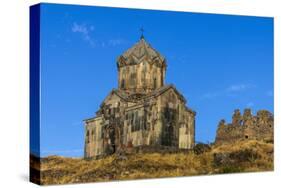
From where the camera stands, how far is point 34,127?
1986 centimetres

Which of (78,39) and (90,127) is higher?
(78,39)

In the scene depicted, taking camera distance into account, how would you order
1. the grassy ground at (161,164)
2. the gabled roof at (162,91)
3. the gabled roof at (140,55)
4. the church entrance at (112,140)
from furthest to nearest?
the gabled roof at (162,91) → the gabled roof at (140,55) → the church entrance at (112,140) → the grassy ground at (161,164)

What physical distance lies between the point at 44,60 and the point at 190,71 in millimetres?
4184

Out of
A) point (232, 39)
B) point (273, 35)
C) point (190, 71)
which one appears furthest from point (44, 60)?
point (273, 35)

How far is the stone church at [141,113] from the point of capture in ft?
67.9

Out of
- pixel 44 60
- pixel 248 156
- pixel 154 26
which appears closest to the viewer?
pixel 44 60

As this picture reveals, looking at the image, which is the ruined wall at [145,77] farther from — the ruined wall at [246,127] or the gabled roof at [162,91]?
the ruined wall at [246,127]

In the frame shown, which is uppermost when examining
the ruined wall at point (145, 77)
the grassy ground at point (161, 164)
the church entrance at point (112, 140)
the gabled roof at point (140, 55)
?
the gabled roof at point (140, 55)

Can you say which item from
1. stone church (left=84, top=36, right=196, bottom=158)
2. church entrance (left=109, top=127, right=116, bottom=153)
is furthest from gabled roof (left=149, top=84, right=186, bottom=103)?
church entrance (left=109, top=127, right=116, bottom=153)

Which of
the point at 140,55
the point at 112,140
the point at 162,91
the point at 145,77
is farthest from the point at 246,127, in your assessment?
the point at 112,140

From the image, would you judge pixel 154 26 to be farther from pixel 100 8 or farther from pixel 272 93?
pixel 272 93

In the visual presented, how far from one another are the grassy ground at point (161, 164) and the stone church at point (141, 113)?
1.01 ft

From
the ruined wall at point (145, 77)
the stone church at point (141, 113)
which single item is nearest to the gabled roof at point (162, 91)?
the stone church at point (141, 113)

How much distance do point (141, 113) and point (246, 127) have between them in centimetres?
345
